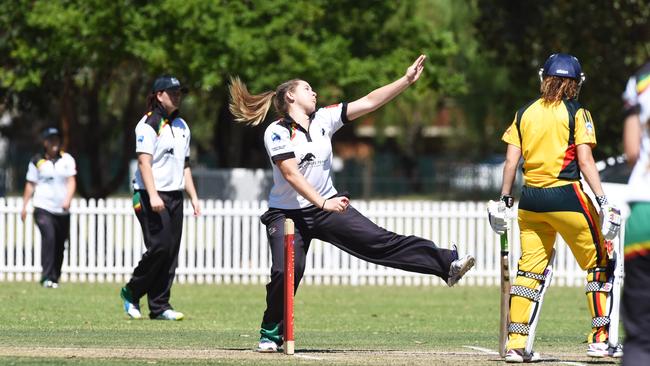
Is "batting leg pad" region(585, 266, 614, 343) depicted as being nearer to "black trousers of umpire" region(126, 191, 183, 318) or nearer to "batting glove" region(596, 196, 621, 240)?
"batting glove" region(596, 196, 621, 240)

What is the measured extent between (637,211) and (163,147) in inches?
277

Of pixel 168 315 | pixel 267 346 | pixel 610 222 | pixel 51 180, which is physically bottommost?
pixel 168 315

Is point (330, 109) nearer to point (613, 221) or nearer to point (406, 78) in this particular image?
point (406, 78)

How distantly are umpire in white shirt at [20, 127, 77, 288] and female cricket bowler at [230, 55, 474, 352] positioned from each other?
9167mm

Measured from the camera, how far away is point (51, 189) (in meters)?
18.6

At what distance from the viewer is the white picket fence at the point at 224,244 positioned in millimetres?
20656

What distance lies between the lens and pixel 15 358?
9023 mm

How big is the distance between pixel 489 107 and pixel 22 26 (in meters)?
32.3

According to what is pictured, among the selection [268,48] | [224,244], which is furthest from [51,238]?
[268,48]

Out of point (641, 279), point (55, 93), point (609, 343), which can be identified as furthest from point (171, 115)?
point (55, 93)

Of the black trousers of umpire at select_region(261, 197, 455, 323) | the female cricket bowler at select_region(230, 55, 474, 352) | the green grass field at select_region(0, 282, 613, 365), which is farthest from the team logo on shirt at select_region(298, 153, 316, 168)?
the green grass field at select_region(0, 282, 613, 365)

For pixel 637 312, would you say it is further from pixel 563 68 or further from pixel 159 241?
pixel 159 241

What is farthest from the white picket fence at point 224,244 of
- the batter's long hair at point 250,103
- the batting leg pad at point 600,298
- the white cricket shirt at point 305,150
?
the batting leg pad at point 600,298

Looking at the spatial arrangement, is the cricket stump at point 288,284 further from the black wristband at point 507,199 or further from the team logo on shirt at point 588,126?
the team logo on shirt at point 588,126
